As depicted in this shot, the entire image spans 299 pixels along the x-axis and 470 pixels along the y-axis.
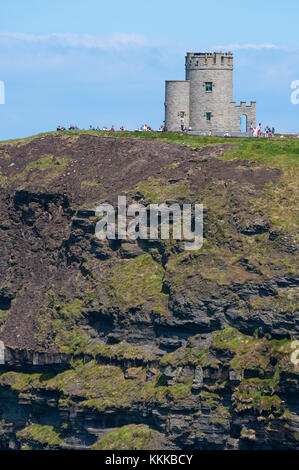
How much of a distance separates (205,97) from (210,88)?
4.15ft

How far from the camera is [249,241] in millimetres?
135375

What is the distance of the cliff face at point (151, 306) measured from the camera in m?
127

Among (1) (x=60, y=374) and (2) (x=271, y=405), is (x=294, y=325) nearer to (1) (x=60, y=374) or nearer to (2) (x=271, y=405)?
(2) (x=271, y=405)

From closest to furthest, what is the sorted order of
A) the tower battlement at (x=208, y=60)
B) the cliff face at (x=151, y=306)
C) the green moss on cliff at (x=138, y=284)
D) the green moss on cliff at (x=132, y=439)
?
the cliff face at (x=151, y=306)
the green moss on cliff at (x=132, y=439)
the green moss on cliff at (x=138, y=284)
the tower battlement at (x=208, y=60)

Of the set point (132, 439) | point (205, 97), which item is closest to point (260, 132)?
point (205, 97)

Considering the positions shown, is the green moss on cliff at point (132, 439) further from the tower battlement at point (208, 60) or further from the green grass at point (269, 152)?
the tower battlement at point (208, 60)

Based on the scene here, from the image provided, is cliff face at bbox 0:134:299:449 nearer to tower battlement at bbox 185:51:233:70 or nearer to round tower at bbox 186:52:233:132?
round tower at bbox 186:52:233:132

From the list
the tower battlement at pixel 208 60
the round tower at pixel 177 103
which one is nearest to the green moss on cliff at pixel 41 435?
the round tower at pixel 177 103

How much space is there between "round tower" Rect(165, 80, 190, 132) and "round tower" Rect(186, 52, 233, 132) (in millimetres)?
977

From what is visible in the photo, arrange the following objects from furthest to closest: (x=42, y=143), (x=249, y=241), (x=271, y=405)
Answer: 1. (x=42, y=143)
2. (x=249, y=241)
3. (x=271, y=405)

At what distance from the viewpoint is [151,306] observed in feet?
445

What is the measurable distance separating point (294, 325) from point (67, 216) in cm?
3317

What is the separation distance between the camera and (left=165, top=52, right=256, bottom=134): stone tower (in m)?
162
